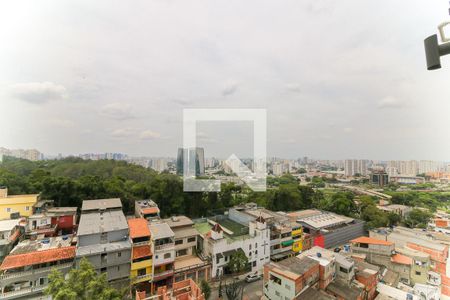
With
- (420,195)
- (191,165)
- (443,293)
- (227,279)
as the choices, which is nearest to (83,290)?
(227,279)

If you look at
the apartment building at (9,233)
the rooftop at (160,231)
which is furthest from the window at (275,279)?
the apartment building at (9,233)

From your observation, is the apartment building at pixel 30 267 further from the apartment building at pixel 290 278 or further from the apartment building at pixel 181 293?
the apartment building at pixel 290 278

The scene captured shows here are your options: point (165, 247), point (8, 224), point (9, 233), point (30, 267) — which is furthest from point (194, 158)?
point (8, 224)

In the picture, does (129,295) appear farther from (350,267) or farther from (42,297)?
(350,267)

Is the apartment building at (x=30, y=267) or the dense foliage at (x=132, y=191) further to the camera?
the dense foliage at (x=132, y=191)

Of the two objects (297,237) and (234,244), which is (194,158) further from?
(297,237)

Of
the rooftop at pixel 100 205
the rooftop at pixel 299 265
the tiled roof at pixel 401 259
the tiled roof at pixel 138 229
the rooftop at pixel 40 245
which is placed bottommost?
the tiled roof at pixel 401 259

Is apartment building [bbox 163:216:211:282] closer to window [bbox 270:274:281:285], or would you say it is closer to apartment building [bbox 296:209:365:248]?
window [bbox 270:274:281:285]
